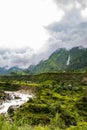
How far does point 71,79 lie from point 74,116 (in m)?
114

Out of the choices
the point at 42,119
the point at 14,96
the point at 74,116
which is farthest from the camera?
the point at 14,96

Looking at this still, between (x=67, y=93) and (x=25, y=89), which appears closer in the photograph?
(x=67, y=93)

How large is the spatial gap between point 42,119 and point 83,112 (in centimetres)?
2069

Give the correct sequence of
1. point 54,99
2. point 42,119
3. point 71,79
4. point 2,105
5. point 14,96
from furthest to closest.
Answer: point 71,79 < point 14,96 < point 54,99 < point 2,105 < point 42,119

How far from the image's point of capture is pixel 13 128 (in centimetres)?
1066

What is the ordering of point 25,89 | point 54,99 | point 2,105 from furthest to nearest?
point 25,89 → point 54,99 → point 2,105

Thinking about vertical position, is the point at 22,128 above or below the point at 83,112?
above

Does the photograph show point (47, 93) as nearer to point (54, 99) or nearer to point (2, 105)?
point (54, 99)

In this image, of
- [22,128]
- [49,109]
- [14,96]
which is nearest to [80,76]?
[14,96]

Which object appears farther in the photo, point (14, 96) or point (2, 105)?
point (14, 96)

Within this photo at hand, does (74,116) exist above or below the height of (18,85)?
below

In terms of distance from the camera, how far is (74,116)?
83.1 metres

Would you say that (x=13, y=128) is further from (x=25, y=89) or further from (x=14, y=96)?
(x=25, y=89)

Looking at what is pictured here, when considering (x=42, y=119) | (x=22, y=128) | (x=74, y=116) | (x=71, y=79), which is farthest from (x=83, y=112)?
(x=71, y=79)
